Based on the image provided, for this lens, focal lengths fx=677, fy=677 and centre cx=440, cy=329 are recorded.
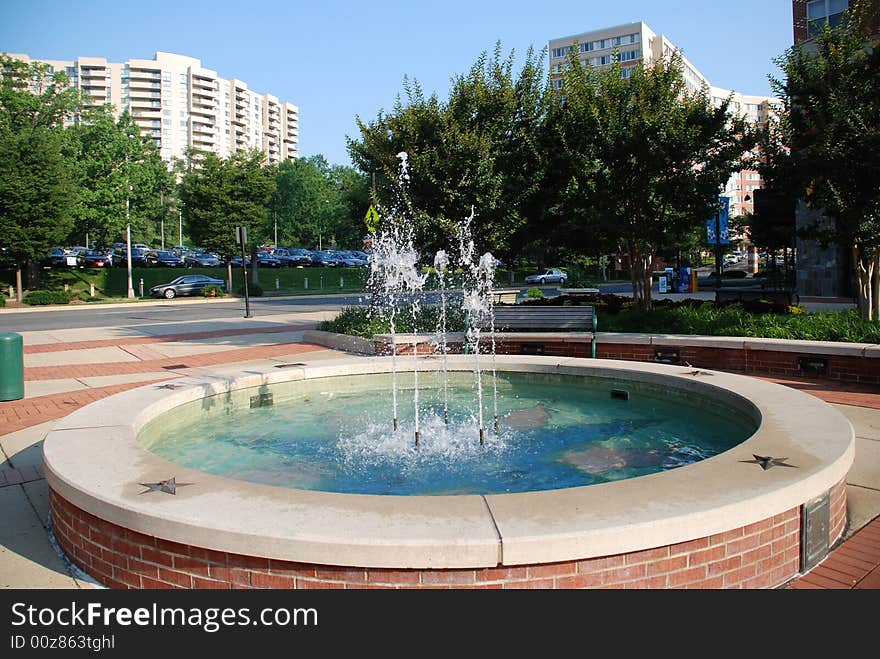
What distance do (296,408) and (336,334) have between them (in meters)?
5.76

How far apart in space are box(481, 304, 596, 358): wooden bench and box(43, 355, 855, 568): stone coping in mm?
6624

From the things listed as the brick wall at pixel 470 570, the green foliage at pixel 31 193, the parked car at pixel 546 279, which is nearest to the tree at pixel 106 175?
the green foliage at pixel 31 193

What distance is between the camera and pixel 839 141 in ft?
34.7

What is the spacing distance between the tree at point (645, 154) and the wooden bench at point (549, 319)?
7.38 feet

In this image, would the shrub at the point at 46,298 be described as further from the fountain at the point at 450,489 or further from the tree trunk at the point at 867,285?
the tree trunk at the point at 867,285

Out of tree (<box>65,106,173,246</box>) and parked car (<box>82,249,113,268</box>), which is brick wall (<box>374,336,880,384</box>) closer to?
tree (<box>65,106,173,246</box>)

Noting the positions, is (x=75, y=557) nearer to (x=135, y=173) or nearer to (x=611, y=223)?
(x=611, y=223)

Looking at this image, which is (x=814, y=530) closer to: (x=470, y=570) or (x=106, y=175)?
(x=470, y=570)

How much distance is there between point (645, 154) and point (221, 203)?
3596 centimetres

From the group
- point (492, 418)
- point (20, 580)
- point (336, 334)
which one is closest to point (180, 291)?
point (336, 334)

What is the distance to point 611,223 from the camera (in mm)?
13406

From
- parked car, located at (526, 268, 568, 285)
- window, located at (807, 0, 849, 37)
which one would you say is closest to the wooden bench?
Result: window, located at (807, 0, 849, 37)

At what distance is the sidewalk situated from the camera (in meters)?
4.23

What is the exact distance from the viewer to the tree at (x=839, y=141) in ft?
34.2
